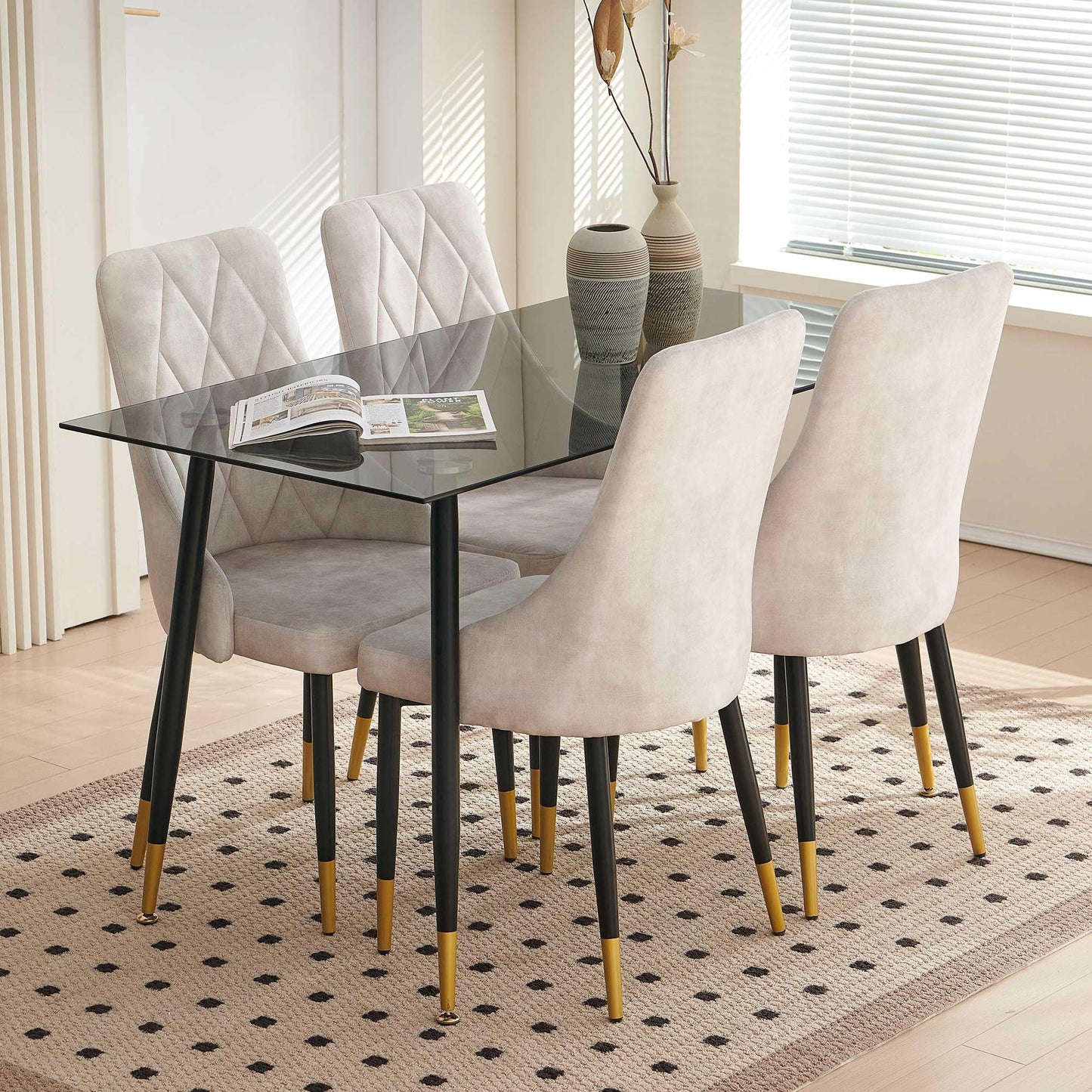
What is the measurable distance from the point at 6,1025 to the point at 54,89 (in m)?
2.24

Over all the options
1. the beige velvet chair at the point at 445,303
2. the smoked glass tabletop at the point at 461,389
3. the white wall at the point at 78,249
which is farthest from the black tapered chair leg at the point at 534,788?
the white wall at the point at 78,249

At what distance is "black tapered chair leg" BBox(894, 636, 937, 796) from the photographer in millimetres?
3084

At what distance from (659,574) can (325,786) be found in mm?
648

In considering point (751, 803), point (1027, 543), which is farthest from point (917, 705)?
point (1027, 543)

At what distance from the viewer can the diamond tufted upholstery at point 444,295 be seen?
321cm

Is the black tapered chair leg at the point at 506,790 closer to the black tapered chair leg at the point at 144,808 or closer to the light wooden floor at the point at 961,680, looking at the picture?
the black tapered chair leg at the point at 144,808

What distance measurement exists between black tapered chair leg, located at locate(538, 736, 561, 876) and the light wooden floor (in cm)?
72

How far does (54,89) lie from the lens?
3.95m

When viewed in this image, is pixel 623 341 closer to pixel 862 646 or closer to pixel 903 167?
pixel 862 646

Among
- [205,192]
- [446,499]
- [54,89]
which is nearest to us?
[446,499]

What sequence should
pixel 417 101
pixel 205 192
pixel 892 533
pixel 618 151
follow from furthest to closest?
pixel 618 151 < pixel 417 101 < pixel 205 192 < pixel 892 533

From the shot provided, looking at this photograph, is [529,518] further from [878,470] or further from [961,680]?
[961,680]

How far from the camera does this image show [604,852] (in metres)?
2.46

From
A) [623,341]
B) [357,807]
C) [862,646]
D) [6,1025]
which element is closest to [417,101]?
[623,341]
